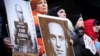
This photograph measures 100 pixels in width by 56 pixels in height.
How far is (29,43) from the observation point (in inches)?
99.9

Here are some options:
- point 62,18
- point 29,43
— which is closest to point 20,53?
point 29,43

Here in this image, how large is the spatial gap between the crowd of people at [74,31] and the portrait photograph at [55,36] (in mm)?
35

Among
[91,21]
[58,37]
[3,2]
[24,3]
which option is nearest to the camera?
[3,2]

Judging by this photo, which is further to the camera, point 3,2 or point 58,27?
point 58,27

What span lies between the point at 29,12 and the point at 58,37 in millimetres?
359

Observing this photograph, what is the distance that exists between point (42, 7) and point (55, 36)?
262 millimetres

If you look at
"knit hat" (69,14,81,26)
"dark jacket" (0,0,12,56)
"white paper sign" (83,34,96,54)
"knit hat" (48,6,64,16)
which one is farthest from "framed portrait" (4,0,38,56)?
"white paper sign" (83,34,96,54)

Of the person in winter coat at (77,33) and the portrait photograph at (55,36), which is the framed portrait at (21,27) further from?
the person in winter coat at (77,33)

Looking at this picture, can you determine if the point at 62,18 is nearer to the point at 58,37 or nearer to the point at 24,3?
the point at 58,37

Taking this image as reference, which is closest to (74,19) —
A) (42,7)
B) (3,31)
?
(42,7)

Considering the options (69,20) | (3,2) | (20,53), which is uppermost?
(3,2)

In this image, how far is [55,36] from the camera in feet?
9.07

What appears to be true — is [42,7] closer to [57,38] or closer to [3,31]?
[57,38]

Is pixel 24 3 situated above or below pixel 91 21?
above
